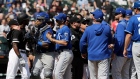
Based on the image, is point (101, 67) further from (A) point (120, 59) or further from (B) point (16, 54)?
(B) point (16, 54)

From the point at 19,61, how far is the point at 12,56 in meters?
0.21

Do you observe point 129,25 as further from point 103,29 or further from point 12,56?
point 12,56

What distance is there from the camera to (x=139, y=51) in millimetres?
8320

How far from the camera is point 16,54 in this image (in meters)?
9.52

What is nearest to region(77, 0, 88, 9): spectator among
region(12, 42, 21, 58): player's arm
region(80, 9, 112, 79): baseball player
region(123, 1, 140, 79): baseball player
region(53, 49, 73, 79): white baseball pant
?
region(53, 49, 73, 79): white baseball pant

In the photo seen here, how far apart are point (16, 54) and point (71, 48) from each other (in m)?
1.32

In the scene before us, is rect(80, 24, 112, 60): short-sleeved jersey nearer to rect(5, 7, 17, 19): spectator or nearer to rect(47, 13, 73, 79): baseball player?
rect(47, 13, 73, 79): baseball player

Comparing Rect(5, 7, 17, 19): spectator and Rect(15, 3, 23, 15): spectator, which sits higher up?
Rect(15, 3, 23, 15): spectator

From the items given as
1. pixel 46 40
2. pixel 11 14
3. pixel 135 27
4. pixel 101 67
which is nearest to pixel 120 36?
pixel 101 67

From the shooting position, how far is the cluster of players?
8.90 metres

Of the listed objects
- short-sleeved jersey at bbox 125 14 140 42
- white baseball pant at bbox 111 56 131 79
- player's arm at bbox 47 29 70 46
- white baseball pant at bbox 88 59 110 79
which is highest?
short-sleeved jersey at bbox 125 14 140 42

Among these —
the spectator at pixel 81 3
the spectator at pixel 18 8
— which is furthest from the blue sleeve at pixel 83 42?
the spectator at pixel 81 3

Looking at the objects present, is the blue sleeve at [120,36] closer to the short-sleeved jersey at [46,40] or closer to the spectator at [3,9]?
the short-sleeved jersey at [46,40]

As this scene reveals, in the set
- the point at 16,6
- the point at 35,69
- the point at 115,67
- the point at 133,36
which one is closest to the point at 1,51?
the point at 35,69
